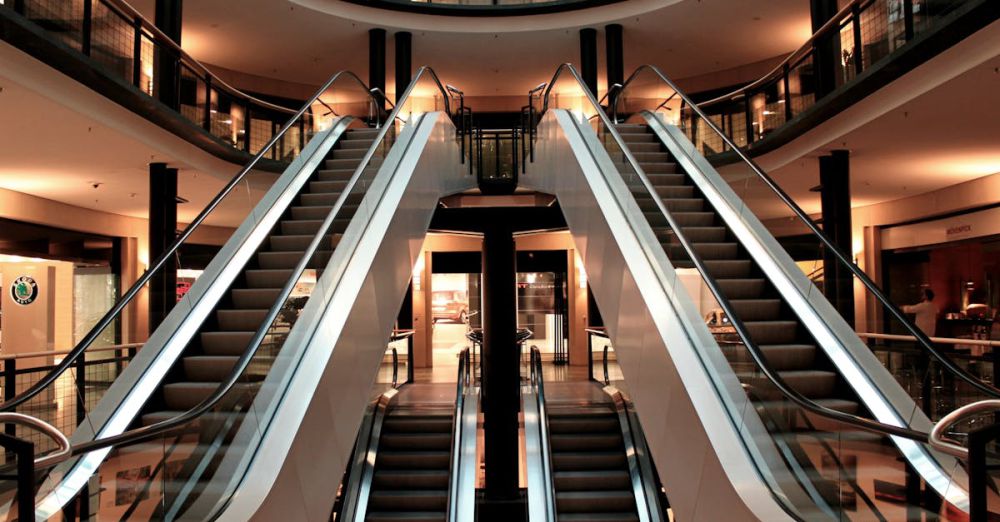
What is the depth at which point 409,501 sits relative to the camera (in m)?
12.0

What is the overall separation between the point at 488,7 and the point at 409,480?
1060 centimetres

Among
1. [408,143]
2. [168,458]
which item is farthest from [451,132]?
[168,458]

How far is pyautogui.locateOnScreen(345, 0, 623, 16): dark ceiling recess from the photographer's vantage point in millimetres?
16703

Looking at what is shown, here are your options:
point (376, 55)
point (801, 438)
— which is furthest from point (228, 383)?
point (376, 55)

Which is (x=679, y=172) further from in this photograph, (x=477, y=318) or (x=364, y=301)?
(x=477, y=318)

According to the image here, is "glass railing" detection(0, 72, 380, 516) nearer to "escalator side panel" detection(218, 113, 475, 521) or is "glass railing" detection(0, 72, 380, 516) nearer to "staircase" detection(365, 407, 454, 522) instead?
"escalator side panel" detection(218, 113, 475, 521)

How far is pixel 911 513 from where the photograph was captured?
11.1 feet

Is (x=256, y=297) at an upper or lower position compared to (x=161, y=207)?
lower

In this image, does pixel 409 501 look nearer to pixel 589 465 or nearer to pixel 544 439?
pixel 544 439

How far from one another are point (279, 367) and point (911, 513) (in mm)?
3991

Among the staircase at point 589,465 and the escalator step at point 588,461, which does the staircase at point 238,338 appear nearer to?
the staircase at point 589,465

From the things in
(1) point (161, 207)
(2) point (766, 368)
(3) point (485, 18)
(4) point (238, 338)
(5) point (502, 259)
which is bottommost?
(2) point (766, 368)

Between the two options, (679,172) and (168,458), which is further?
(679,172)

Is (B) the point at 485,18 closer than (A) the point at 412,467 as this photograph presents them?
No
